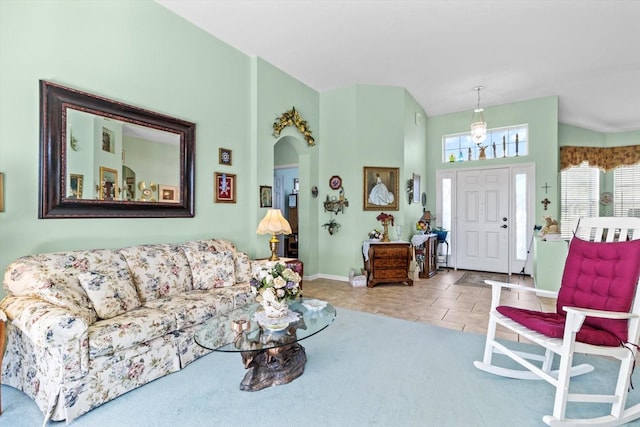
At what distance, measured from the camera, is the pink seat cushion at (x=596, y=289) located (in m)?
1.88

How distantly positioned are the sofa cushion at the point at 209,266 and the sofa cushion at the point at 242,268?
9cm

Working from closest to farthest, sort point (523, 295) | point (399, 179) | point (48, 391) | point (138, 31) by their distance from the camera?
1. point (48, 391)
2. point (138, 31)
3. point (523, 295)
4. point (399, 179)

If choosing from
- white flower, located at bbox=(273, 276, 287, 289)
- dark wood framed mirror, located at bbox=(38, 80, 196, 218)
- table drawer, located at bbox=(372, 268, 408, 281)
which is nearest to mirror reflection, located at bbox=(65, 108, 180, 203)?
dark wood framed mirror, located at bbox=(38, 80, 196, 218)

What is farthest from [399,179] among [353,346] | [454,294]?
[353,346]

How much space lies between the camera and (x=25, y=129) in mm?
2365

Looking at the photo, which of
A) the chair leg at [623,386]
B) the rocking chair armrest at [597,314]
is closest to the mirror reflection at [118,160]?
the rocking chair armrest at [597,314]

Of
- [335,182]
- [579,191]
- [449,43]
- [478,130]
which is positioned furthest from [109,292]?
[579,191]

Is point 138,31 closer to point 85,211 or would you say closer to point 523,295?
point 85,211

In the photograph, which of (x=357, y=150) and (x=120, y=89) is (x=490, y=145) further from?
(x=120, y=89)

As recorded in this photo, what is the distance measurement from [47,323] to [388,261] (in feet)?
13.6

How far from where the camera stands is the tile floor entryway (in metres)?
3.52

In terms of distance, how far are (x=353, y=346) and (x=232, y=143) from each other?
2831 millimetres

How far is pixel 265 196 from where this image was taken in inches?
177

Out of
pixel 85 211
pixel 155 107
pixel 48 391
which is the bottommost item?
pixel 48 391
